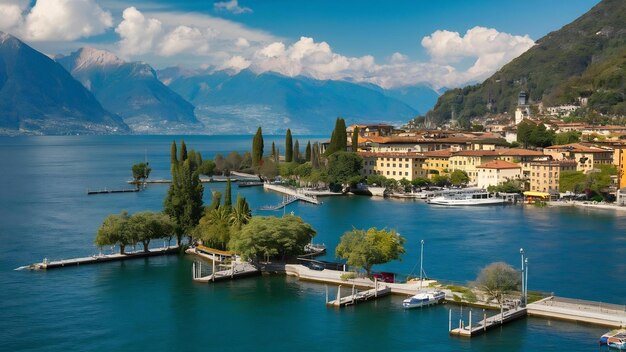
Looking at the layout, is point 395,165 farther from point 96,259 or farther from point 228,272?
point 228,272

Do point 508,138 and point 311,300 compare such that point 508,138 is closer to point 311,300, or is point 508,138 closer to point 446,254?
point 446,254

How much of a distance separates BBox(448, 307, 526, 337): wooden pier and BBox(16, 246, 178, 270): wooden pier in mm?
20095

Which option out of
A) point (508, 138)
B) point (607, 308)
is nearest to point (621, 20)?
point (508, 138)

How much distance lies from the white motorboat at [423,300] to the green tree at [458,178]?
5170 centimetres

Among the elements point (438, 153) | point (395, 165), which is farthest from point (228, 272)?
point (438, 153)

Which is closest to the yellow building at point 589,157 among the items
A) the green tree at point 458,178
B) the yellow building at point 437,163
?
the green tree at point 458,178

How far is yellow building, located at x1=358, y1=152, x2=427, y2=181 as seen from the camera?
3469 inches

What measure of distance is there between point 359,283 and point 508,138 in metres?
76.4

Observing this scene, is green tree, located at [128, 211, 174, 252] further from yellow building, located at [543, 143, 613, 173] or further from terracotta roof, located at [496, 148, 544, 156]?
terracotta roof, located at [496, 148, 544, 156]

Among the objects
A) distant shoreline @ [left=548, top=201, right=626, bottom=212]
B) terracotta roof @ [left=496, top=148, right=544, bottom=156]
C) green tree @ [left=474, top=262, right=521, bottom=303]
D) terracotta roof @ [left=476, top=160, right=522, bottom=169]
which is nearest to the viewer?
green tree @ [left=474, top=262, right=521, bottom=303]

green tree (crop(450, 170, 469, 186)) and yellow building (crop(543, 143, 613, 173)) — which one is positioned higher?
yellow building (crop(543, 143, 613, 173))

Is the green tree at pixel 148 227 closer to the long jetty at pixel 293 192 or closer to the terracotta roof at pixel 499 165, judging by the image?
the long jetty at pixel 293 192

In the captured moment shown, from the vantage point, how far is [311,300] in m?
34.3

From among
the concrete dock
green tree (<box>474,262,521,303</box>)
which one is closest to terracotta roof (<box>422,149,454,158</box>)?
the concrete dock
